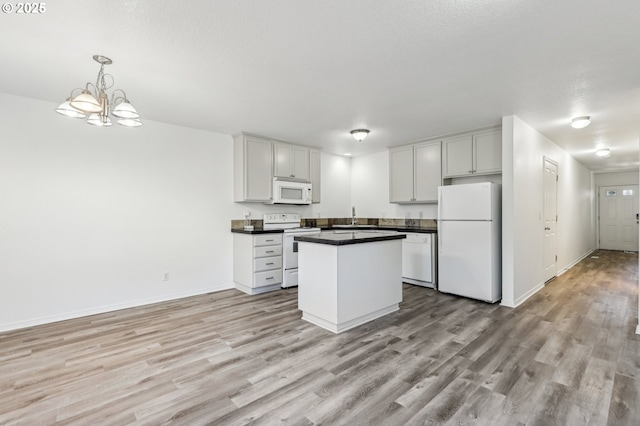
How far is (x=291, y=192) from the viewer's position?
17.3ft

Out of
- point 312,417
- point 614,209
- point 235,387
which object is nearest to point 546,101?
point 312,417

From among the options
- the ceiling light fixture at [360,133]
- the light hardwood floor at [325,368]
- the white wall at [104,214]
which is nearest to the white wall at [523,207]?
the light hardwood floor at [325,368]

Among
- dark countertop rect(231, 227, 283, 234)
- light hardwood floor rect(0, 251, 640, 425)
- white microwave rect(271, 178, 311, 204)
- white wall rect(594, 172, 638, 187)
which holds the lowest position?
light hardwood floor rect(0, 251, 640, 425)

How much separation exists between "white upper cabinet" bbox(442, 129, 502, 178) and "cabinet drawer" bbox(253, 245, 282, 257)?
113 inches

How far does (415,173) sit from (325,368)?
3.81m

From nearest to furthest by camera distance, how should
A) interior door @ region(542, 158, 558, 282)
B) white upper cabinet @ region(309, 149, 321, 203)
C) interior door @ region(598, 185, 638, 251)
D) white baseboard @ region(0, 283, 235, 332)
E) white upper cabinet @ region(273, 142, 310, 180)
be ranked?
white baseboard @ region(0, 283, 235, 332)
interior door @ region(542, 158, 558, 282)
white upper cabinet @ region(273, 142, 310, 180)
white upper cabinet @ region(309, 149, 321, 203)
interior door @ region(598, 185, 638, 251)

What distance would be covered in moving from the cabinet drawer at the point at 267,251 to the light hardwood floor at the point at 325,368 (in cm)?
96

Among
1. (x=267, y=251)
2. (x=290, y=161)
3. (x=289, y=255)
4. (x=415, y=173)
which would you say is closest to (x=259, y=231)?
(x=267, y=251)

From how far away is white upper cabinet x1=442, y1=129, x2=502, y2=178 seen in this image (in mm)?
4312

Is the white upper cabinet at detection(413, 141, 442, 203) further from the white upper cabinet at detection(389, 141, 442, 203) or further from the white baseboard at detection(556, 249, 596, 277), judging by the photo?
the white baseboard at detection(556, 249, 596, 277)

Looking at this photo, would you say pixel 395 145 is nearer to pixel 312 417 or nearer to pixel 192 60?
pixel 192 60

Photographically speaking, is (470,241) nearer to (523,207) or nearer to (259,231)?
(523,207)

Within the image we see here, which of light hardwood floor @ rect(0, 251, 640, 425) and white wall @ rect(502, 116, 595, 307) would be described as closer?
light hardwood floor @ rect(0, 251, 640, 425)

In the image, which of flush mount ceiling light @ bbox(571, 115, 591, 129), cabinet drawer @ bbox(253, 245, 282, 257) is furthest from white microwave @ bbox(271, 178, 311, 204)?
flush mount ceiling light @ bbox(571, 115, 591, 129)
